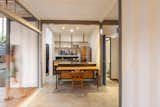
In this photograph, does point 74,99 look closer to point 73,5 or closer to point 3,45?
point 3,45

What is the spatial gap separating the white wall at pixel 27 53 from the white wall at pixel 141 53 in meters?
4.61

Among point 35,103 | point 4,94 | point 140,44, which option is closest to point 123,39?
point 140,44

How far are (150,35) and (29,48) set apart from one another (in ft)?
18.9

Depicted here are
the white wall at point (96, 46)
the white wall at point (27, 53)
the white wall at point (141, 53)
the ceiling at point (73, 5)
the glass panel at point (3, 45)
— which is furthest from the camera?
the white wall at point (96, 46)

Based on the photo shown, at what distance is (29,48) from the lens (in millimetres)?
7434

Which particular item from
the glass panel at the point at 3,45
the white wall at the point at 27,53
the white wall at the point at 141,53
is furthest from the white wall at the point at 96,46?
the white wall at the point at 141,53

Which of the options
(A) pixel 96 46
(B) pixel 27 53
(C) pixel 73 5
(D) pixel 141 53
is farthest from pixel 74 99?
(A) pixel 96 46

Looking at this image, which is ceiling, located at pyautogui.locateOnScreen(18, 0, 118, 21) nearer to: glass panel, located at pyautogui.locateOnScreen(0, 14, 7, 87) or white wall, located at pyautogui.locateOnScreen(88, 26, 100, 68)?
glass panel, located at pyautogui.locateOnScreen(0, 14, 7, 87)

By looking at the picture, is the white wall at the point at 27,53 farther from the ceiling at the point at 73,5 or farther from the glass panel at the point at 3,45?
the ceiling at the point at 73,5

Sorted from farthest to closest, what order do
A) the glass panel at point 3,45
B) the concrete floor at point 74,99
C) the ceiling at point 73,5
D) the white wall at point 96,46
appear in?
the white wall at point 96,46 → the glass panel at point 3,45 → the concrete floor at point 74,99 → the ceiling at point 73,5

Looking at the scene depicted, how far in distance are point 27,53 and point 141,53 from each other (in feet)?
18.0

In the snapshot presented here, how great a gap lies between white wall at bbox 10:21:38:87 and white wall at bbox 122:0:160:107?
461 centimetres

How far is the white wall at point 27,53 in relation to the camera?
23.9 ft

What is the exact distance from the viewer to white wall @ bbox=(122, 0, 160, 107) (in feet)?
7.56
